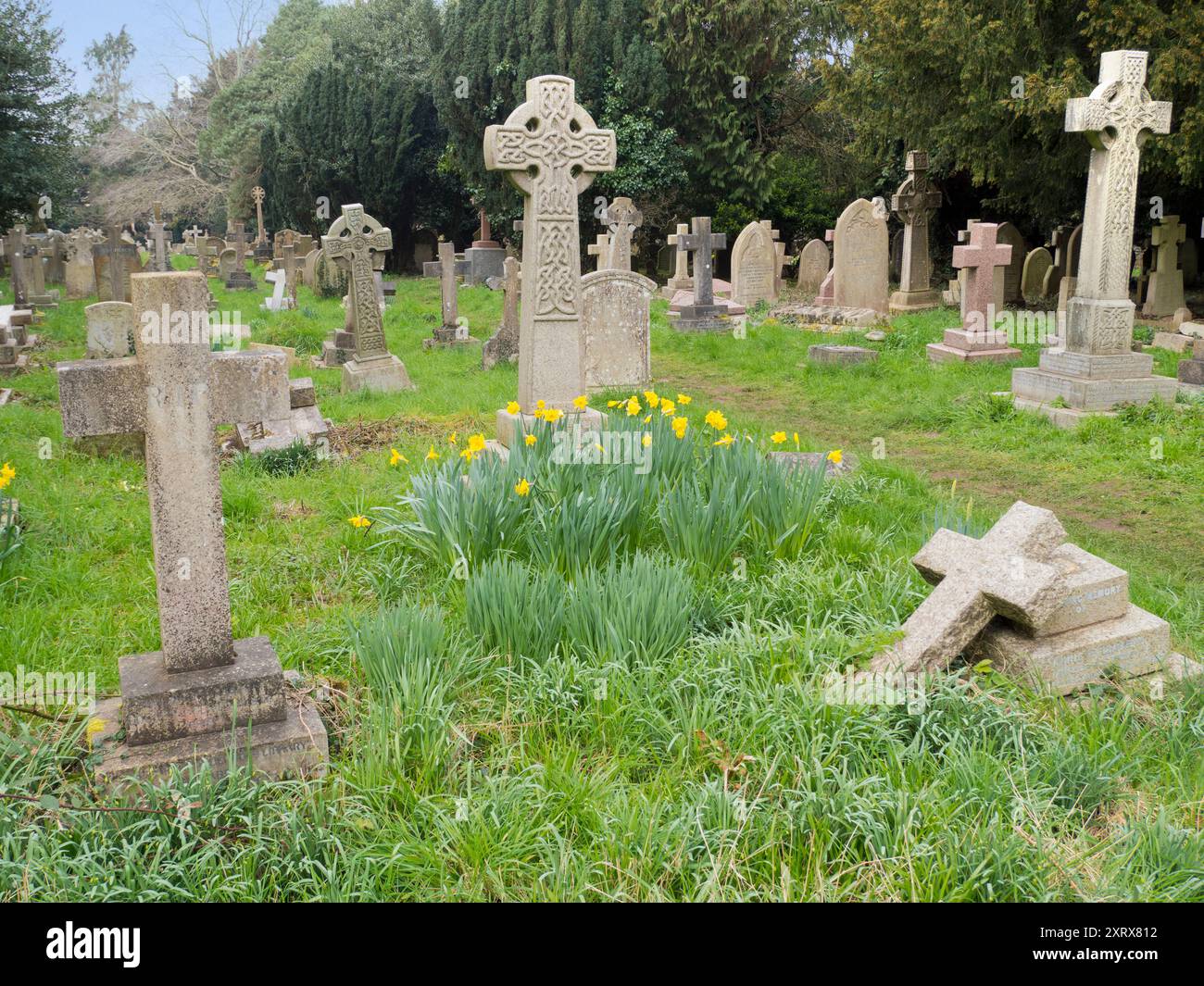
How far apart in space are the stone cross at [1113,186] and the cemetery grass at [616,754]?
4.09m

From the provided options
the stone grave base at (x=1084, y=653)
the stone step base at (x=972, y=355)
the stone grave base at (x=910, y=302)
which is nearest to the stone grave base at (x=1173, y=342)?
the stone step base at (x=972, y=355)

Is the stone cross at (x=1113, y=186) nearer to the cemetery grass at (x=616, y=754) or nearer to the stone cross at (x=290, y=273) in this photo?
the cemetery grass at (x=616, y=754)

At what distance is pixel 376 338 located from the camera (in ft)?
37.2

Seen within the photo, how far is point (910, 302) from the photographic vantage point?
1669 centimetres

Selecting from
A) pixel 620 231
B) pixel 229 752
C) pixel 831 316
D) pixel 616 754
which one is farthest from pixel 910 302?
pixel 229 752

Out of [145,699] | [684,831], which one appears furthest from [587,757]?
[145,699]

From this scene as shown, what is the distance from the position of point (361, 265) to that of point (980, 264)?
7342 millimetres

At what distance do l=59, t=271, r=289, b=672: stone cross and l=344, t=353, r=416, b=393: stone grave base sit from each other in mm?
7655

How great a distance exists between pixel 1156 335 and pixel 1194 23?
3.56 metres

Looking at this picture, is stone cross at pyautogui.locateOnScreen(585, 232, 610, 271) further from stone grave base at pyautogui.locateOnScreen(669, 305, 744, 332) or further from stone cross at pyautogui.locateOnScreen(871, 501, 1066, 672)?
stone cross at pyautogui.locateOnScreen(871, 501, 1066, 672)

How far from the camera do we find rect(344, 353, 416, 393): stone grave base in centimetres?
1096

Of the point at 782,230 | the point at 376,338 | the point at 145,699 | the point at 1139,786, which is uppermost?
the point at 782,230

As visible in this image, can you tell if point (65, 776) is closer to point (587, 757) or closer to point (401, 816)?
point (401, 816)

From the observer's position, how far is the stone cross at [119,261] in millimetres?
15320
